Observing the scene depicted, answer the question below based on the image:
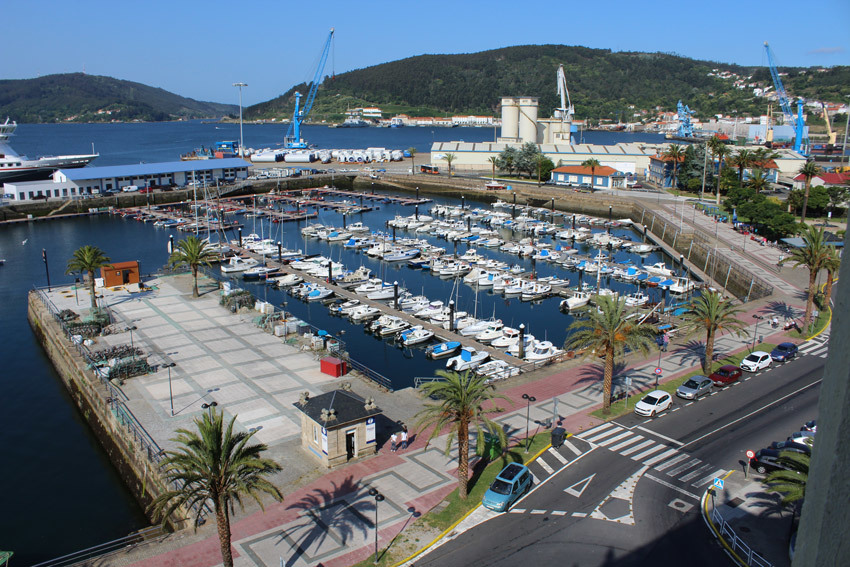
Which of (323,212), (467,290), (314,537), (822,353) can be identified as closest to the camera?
(314,537)

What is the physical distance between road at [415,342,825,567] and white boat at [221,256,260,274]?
155 feet

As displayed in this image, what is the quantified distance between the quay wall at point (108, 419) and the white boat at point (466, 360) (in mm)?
20240

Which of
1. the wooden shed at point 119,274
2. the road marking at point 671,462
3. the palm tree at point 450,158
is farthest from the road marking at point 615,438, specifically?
the palm tree at point 450,158

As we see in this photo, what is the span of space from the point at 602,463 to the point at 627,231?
70.7 metres

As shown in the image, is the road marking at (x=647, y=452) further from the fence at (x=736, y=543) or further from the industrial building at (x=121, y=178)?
the industrial building at (x=121, y=178)

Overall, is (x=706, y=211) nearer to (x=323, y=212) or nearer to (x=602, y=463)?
(x=323, y=212)

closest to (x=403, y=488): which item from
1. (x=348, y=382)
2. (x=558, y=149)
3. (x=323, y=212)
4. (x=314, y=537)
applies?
(x=314, y=537)

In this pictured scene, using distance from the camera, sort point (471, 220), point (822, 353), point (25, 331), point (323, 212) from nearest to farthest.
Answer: point (822, 353) < point (25, 331) < point (471, 220) < point (323, 212)

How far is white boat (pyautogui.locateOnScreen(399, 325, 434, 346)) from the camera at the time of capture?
47.5 metres

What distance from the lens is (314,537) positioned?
21.9 meters

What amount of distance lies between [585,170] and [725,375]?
89.0 meters

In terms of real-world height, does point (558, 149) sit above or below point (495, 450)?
above

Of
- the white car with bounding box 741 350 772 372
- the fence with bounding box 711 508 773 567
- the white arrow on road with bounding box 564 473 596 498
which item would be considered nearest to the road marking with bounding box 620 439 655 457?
the white arrow on road with bounding box 564 473 596 498

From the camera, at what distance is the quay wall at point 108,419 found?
2783 cm
